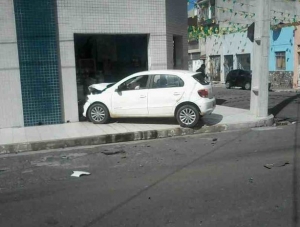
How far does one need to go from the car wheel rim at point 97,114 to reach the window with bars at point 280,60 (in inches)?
847

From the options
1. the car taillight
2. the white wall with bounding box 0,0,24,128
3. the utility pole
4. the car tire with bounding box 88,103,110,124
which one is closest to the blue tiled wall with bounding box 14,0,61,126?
the white wall with bounding box 0,0,24,128

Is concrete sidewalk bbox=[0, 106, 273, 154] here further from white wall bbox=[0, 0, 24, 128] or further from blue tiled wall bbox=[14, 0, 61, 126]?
blue tiled wall bbox=[14, 0, 61, 126]

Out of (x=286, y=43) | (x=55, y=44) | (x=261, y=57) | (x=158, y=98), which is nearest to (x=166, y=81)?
(x=158, y=98)

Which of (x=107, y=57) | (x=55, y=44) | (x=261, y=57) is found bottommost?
(x=261, y=57)

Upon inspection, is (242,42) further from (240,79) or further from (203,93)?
(203,93)

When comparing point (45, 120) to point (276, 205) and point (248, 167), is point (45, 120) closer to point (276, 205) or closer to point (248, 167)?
point (248, 167)

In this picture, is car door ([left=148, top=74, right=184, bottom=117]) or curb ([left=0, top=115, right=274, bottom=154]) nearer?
curb ([left=0, top=115, right=274, bottom=154])

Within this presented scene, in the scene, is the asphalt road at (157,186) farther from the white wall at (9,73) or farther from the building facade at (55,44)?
the building facade at (55,44)

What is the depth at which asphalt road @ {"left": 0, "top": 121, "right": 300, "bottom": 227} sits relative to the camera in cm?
452

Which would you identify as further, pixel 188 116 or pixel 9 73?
pixel 9 73

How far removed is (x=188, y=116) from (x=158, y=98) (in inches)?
39.0

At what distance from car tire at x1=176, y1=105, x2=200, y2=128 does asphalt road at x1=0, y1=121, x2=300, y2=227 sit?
1468 mm

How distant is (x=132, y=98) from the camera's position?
1080 cm

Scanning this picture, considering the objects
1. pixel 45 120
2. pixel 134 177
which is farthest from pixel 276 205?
pixel 45 120
